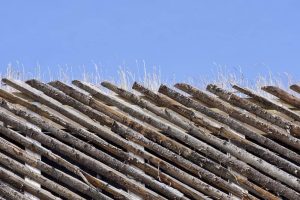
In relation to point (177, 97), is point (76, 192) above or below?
below

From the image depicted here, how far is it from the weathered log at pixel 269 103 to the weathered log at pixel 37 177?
1.41 meters

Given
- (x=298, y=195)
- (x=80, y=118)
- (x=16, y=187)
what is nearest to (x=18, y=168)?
(x=16, y=187)

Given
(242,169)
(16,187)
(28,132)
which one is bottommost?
(16,187)

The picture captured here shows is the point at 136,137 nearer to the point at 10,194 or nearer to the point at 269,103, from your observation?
the point at 10,194

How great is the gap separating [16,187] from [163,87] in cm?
126

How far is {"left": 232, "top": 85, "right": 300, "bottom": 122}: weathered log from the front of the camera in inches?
203

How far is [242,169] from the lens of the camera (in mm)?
4820

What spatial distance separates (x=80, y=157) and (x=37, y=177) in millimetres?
291

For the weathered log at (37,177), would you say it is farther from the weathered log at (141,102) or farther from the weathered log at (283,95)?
the weathered log at (283,95)

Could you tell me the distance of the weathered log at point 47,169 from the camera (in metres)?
4.53

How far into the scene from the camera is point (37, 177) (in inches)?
178

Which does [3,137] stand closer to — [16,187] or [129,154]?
[16,187]

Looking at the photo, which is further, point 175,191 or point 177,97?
point 177,97

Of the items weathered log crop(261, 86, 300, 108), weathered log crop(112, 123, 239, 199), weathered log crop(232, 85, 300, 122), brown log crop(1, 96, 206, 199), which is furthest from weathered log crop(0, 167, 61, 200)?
weathered log crop(261, 86, 300, 108)
